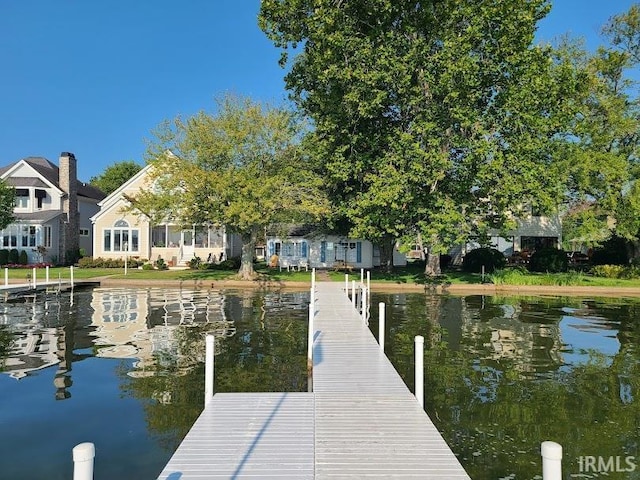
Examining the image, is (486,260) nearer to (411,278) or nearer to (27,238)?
(411,278)

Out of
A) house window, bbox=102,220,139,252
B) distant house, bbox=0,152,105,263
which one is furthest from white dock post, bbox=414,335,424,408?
distant house, bbox=0,152,105,263

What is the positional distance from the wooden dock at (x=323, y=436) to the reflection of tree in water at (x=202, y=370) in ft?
3.34

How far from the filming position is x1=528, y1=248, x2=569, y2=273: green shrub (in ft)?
106

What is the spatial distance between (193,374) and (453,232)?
18374 millimetres

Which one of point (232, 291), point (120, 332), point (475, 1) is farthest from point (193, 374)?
point (475, 1)

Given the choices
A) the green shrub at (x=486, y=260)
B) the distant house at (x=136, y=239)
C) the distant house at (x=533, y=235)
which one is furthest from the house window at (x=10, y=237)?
the distant house at (x=533, y=235)

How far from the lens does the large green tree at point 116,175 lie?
74375 mm

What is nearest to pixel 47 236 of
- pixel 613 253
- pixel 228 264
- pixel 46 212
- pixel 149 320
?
pixel 46 212

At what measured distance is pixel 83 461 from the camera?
3100mm

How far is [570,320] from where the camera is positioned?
17.5 metres

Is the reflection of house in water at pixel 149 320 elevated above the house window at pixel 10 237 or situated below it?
below

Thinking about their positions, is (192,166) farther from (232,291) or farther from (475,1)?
(475,1)

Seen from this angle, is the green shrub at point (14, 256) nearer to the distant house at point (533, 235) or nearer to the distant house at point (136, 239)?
the distant house at point (136, 239)

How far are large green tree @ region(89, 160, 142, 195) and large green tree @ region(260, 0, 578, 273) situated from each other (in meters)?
56.2
